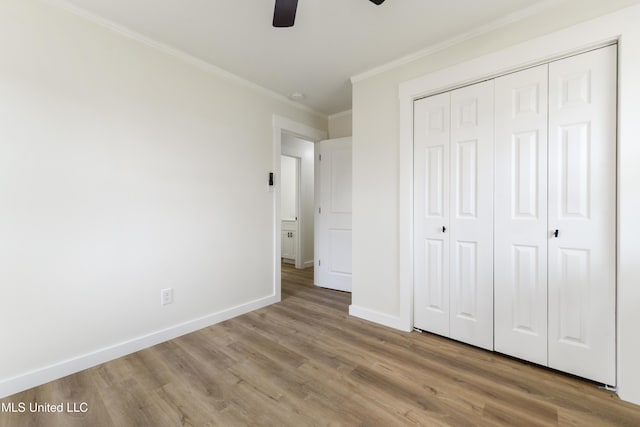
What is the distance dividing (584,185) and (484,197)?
534 millimetres

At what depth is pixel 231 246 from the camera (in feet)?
8.73

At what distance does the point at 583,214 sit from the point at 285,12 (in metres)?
2.10

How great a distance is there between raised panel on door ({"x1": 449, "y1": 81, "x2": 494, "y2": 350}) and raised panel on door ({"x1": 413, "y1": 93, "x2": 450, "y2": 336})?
2.4 inches

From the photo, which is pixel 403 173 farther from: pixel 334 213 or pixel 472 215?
pixel 334 213

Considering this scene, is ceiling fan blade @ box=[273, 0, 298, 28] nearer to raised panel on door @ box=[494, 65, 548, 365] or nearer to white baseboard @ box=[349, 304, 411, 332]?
raised panel on door @ box=[494, 65, 548, 365]

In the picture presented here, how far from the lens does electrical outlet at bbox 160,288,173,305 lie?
2174 mm

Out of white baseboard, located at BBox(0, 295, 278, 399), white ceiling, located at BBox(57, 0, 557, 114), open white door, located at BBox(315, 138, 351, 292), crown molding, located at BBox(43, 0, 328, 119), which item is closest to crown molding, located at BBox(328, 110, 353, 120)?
open white door, located at BBox(315, 138, 351, 292)

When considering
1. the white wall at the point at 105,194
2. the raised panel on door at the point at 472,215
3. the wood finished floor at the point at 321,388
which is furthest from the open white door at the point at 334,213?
the raised panel on door at the point at 472,215

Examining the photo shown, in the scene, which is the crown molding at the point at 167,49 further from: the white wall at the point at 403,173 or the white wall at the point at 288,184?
the white wall at the point at 288,184

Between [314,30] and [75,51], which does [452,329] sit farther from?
[75,51]

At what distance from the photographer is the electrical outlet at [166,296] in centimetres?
217

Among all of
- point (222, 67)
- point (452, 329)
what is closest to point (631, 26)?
point (452, 329)

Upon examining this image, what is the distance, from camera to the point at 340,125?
3.72 meters

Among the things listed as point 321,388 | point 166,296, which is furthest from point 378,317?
point 166,296
